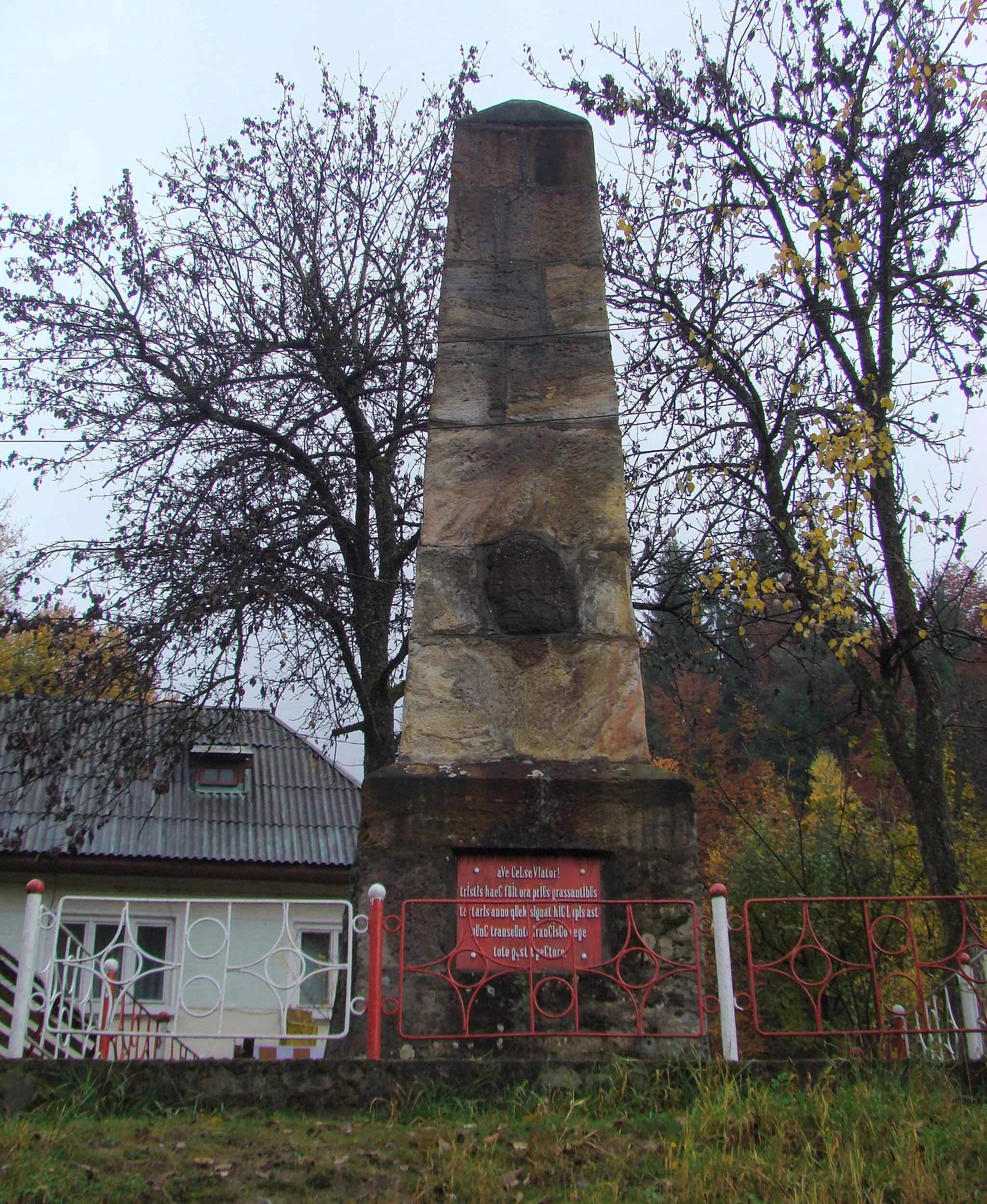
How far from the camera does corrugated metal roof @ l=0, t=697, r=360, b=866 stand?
42.1 feet

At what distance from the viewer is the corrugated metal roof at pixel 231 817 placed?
12820 millimetres

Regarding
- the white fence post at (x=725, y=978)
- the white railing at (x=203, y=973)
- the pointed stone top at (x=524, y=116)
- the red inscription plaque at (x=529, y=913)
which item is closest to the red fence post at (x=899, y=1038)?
the white fence post at (x=725, y=978)

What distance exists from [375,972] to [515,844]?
2.46ft

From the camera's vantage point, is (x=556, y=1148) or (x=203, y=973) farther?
(x=203, y=973)

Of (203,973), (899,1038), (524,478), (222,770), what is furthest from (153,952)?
(524,478)

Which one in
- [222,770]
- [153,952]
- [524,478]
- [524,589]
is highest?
[222,770]

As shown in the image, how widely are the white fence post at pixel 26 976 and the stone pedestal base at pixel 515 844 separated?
3.56ft

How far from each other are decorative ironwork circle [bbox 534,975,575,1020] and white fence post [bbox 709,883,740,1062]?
50 centimetres

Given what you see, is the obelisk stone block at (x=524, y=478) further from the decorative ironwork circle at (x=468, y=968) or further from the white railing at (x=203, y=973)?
the white railing at (x=203, y=973)

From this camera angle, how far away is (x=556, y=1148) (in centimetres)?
308

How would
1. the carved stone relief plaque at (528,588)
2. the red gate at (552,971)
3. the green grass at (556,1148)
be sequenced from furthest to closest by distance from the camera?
the carved stone relief plaque at (528,588) < the red gate at (552,971) < the green grass at (556,1148)

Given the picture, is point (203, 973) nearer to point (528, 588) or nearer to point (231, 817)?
point (528, 588)

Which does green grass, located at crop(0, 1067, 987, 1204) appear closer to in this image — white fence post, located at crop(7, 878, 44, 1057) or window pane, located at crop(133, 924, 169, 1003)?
white fence post, located at crop(7, 878, 44, 1057)

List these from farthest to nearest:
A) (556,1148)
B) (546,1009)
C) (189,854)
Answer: (189,854) → (546,1009) → (556,1148)
